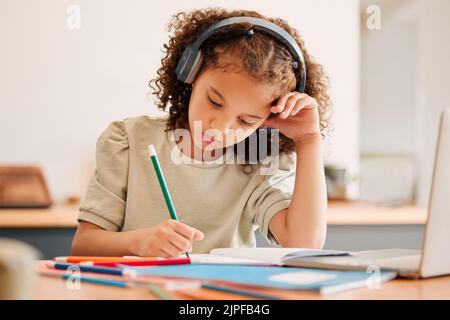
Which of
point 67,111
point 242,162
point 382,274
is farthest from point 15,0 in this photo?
point 382,274

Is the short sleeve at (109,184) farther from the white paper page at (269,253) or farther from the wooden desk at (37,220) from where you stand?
the wooden desk at (37,220)

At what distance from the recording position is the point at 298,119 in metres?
1.08

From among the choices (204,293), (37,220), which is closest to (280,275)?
(204,293)

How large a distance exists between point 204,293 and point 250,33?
0.57m

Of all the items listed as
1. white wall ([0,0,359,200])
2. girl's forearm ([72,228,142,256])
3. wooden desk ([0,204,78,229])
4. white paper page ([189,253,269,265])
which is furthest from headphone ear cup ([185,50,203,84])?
white wall ([0,0,359,200])

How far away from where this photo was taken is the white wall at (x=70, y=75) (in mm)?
2148

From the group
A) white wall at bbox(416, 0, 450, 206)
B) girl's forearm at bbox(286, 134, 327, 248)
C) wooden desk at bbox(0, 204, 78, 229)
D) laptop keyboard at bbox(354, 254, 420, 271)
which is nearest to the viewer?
laptop keyboard at bbox(354, 254, 420, 271)

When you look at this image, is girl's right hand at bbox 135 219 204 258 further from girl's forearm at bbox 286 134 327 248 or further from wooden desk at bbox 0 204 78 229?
wooden desk at bbox 0 204 78 229

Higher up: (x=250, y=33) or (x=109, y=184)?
(x=250, y=33)

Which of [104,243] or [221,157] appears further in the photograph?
[221,157]

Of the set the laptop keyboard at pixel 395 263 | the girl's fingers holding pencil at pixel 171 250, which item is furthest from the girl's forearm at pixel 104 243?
the laptop keyboard at pixel 395 263

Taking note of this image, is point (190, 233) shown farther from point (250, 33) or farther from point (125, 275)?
point (250, 33)

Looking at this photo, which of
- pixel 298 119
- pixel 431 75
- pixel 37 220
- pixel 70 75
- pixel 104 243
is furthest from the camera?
pixel 431 75

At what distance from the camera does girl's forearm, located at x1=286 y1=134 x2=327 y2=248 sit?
3.33ft
